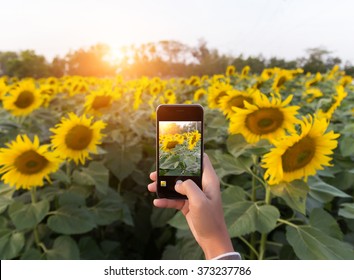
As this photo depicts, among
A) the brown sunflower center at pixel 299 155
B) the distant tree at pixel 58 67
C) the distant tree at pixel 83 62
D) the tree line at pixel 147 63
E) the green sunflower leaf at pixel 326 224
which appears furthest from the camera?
the distant tree at pixel 58 67

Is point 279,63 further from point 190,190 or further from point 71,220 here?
point 190,190

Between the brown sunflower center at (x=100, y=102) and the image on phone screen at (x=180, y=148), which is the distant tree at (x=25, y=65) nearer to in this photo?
the brown sunflower center at (x=100, y=102)

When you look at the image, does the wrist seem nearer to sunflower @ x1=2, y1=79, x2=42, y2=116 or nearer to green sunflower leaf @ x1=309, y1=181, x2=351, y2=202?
green sunflower leaf @ x1=309, y1=181, x2=351, y2=202

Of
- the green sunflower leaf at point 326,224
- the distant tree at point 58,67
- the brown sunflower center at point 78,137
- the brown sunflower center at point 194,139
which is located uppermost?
the brown sunflower center at point 194,139

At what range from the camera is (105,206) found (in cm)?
157

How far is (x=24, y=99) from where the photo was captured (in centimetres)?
231

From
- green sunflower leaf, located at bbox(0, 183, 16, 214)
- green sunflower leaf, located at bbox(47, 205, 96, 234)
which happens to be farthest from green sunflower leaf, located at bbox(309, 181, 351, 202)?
green sunflower leaf, located at bbox(0, 183, 16, 214)

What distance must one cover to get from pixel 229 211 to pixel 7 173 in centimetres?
70

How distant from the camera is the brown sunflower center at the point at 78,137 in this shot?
146cm

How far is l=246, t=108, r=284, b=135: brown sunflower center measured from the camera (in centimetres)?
119

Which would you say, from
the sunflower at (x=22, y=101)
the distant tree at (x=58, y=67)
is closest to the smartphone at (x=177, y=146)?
the sunflower at (x=22, y=101)

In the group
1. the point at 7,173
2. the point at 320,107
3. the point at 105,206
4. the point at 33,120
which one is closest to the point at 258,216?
the point at 105,206

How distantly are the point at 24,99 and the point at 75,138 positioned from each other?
1005 millimetres

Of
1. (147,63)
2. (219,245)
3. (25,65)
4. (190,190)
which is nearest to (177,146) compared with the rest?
(190,190)
